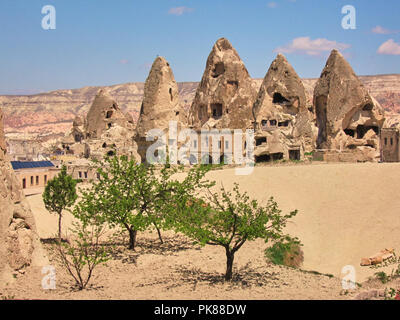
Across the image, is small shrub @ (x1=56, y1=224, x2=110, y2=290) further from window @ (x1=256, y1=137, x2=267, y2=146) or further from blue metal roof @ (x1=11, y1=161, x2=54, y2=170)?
window @ (x1=256, y1=137, x2=267, y2=146)

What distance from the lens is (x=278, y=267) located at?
584 inches

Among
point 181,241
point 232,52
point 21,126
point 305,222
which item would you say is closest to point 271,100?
point 232,52

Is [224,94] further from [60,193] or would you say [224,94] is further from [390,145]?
[60,193]

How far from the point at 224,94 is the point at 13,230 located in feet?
86.0

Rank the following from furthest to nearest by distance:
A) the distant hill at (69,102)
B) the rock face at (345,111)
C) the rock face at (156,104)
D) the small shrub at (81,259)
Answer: the distant hill at (69,102)
the rock face at (156,104)
the rock face at (345,111)
the small shrub at (81,259)

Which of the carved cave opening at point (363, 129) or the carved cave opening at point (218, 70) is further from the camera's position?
the carved cave opening at point (218, 70)

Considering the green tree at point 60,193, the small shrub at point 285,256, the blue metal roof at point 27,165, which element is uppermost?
the blue metal roof at point 27,165

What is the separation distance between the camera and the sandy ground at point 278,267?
11.8m

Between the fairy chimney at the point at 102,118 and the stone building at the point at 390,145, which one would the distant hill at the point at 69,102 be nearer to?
the fairy chimney at the point at 102,118

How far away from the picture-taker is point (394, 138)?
27859mm

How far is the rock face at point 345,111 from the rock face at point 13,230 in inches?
930

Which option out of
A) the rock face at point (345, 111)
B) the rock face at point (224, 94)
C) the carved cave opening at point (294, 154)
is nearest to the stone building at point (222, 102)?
the rock face at point (224, 94)

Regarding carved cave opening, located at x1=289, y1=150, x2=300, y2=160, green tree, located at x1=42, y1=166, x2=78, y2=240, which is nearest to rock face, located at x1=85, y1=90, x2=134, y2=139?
carved cave opening, located at x1=289, y1=150, x2=300, y2=160

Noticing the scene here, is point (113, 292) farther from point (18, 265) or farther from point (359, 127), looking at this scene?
point (359, 127)
